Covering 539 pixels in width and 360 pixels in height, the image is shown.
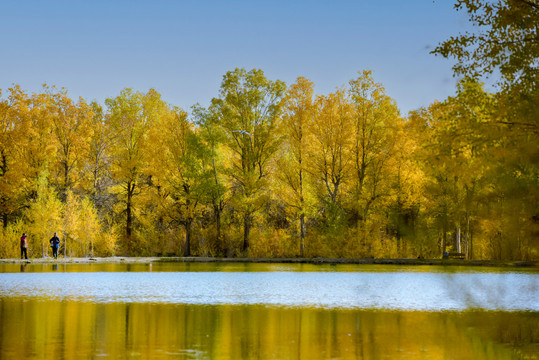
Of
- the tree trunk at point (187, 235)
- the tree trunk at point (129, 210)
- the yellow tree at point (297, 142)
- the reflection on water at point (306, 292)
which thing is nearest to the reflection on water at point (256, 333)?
the reflection on water at point (306, 292)

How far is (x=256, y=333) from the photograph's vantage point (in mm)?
10141

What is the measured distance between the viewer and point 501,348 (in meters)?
8.95

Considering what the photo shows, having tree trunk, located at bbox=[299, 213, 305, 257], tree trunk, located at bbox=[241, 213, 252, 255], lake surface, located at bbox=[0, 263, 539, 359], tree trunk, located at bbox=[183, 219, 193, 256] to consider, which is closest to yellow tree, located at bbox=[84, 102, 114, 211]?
tree trunk, located at bbox=[183, 219, 193, 256]

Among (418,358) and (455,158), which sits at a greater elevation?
(455,158)

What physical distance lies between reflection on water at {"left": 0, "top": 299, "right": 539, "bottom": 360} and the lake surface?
2 cm

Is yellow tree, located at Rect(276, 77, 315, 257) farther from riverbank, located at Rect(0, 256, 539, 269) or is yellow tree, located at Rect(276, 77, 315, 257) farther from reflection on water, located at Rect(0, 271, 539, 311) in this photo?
reflection on water, located at Rect(0, 271, 539, 311)

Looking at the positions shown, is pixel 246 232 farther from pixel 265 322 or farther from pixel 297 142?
pixel 265 322

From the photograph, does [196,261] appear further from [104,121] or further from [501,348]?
[501,348]

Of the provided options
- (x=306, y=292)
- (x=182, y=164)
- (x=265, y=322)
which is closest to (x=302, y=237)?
(x=182, y=164)

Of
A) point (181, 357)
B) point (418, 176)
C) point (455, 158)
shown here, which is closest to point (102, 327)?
point (181, 357)

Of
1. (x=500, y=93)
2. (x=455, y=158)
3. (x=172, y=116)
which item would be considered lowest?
(x=455, y=158)

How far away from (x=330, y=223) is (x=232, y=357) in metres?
36.3

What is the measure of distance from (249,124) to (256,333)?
38.5m

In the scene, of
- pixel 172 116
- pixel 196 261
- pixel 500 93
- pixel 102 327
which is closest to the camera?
pixel 102 327
